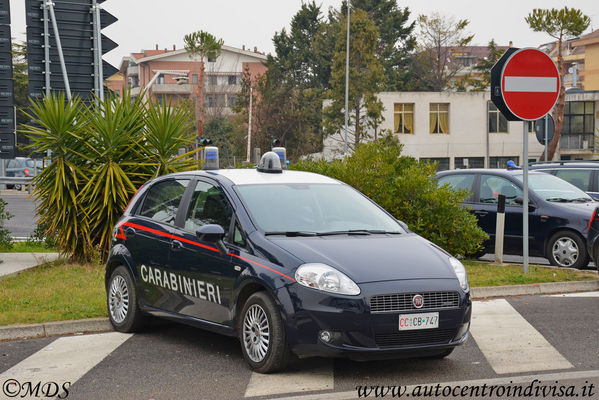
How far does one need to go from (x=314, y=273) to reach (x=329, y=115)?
52.1 meters

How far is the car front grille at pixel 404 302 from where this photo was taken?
6.30m

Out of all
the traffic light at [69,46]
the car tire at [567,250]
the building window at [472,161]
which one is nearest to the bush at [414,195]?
the car tire at [567,250]

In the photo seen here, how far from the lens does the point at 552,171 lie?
16312 mm

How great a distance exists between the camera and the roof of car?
7.91 metres

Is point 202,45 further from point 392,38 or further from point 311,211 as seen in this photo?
point 311,211

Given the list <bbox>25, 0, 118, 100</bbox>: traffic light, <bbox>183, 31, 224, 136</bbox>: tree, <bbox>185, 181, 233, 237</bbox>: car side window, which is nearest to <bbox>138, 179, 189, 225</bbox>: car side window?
<bbox>185, 181, 233, 237</bbox>: car side window

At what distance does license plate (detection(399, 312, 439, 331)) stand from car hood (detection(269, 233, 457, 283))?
28cm

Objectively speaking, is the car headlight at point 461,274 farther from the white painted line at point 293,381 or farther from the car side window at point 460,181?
the car side window at point 460,181

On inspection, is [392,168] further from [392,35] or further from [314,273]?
[392,35]

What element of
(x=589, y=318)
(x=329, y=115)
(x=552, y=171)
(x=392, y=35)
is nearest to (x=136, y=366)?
(x=589, y=318)

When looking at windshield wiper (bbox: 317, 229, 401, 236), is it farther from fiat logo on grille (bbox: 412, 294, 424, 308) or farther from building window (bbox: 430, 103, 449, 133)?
building window (bbox: 430, 103, 449, 133)

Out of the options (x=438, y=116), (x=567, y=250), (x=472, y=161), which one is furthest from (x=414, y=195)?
(x=472, y=161)

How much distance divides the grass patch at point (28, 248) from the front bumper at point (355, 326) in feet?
32.2

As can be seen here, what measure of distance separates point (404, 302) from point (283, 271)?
89 cm
